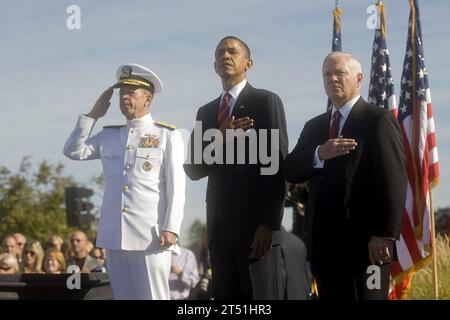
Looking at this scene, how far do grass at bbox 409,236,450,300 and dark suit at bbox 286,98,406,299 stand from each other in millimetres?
4733

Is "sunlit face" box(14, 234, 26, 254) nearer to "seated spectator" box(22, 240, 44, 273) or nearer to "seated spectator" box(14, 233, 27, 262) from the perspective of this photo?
"seated spectator" box(14, 233, 27, 262)

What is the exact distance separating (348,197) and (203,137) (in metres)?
0.89

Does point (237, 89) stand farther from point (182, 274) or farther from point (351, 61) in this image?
point (182, 274)

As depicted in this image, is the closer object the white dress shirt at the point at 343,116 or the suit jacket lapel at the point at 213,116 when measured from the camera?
the white dress shirt at the point at 343,116

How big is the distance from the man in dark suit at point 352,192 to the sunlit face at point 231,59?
48cm

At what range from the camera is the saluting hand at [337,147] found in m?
4.89

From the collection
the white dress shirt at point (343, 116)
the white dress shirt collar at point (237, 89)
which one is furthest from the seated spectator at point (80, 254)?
the white dress shirt at point (343, 116)

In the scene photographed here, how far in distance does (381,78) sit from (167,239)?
15.1ft

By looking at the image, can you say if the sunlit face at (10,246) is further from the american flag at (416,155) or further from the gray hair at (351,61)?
the gray hair at (351,61)

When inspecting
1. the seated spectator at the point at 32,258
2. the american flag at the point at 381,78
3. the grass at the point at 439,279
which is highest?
the american flag at the point at 381,78

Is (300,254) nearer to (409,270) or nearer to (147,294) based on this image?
(147,294)

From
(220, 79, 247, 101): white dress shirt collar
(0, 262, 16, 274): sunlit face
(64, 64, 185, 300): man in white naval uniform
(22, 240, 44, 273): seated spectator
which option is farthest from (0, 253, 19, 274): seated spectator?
(220, 79, 247, 101): white dress shirt collar

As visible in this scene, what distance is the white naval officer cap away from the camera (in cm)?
552

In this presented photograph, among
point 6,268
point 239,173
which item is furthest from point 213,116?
point 6,268
